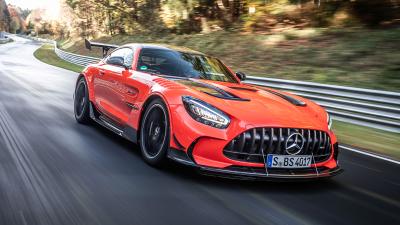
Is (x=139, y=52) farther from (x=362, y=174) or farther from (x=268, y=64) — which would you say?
(x=268, y=64)

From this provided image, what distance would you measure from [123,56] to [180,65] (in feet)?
3.50

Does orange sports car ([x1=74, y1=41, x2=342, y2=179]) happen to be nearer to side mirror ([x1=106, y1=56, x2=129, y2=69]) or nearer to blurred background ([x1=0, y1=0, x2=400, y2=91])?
side mirror ([x1=106, y1=56, x2=129, y2=69])

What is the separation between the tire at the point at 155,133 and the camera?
15.5ft

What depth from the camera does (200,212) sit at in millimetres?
3639

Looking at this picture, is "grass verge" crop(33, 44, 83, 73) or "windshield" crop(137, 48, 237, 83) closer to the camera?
"windshield" crop(137, 48, 237, 83)

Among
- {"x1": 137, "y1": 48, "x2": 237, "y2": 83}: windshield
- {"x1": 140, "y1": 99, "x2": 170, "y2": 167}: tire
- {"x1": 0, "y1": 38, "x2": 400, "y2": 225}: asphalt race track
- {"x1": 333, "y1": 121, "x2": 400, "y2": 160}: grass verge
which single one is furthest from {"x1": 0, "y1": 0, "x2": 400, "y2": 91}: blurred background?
{"x1": 140, "y1": 99, "x2": 170, "y2": 167}: tire

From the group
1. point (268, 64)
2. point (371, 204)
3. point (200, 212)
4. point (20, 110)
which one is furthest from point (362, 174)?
point (268, 64)

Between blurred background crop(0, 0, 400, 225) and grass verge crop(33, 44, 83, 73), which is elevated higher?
blurred background crop(0, 0, 400, 225)

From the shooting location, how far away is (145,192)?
13.3 ft

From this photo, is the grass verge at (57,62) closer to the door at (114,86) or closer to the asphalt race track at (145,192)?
the door at (114,86)

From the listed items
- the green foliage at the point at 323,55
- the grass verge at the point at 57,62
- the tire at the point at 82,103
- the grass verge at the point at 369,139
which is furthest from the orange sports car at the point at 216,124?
the grass verge at the point at 57,62

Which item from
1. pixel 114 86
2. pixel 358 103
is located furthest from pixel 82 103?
pixel 358 103

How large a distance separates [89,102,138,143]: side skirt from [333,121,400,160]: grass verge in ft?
11.6

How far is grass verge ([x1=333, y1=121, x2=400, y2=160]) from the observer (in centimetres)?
723
